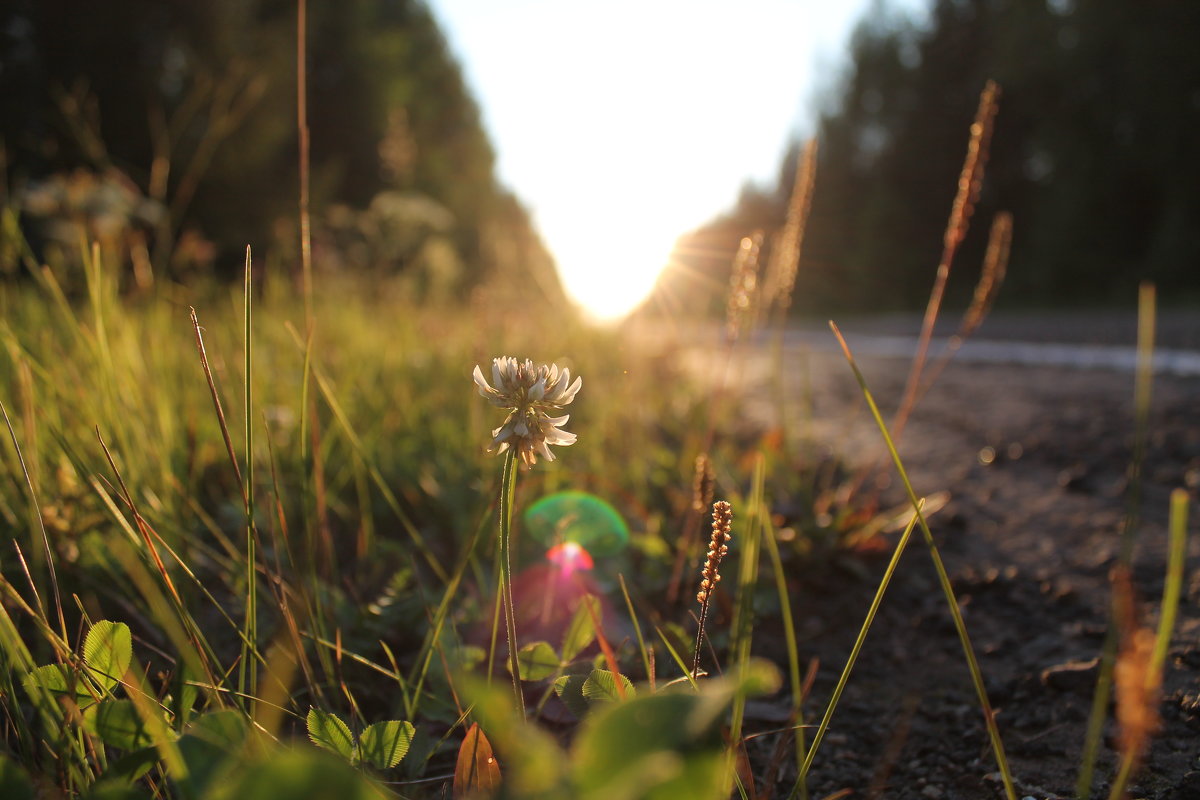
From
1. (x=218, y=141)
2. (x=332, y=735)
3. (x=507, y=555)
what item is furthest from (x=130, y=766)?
(x=218, y=141)

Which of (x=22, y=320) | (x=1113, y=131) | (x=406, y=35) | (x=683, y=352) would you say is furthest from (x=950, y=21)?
(x=22, y=320)

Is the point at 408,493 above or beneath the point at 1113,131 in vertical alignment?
beneath

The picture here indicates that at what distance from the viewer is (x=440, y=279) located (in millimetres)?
4980

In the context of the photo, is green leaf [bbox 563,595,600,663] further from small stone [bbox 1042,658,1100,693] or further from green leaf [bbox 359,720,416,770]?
small stone [bbox 1042,658,1100,693]

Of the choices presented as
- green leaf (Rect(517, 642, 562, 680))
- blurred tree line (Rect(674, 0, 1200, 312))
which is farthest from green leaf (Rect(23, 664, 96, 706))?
blurred tree line (Rect(674, 0, 1200, 312))

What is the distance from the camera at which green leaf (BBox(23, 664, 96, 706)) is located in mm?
612

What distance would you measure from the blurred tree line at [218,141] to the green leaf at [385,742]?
4.17ft

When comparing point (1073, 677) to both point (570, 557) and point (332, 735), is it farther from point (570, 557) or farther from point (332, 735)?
point (332, 735)

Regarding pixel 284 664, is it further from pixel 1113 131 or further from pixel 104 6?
pixel 1113 131

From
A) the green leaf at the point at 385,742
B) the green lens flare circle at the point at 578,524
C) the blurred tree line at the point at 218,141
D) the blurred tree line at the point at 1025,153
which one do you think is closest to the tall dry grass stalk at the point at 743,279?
the green lens flare circle at the point at 578,524

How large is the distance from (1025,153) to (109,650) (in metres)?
21.9

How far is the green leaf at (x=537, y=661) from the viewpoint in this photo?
87 centimetres

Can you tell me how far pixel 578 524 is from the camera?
129cm

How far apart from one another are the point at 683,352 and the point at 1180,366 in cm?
209
